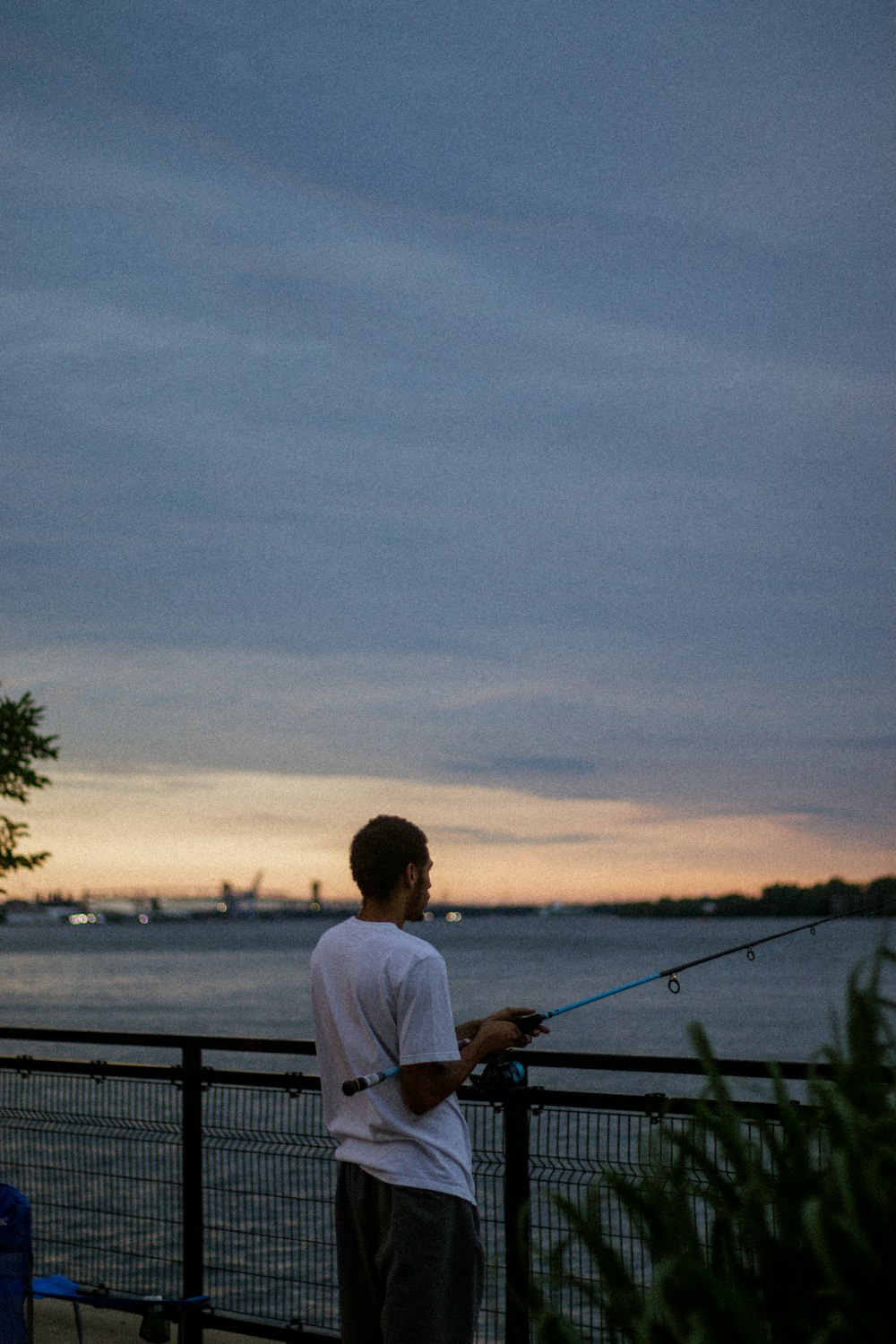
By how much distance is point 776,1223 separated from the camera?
5.77 ft

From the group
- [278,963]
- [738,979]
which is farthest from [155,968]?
[738,979]

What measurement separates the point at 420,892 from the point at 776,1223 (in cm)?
195

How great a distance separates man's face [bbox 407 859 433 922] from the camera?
362cm

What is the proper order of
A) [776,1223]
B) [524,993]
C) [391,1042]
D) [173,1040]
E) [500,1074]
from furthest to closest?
1. [524,993]
2. [173,1040]
3. [500,1074]
4. [391,1042]
5. [776,1223]

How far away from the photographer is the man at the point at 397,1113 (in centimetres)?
342

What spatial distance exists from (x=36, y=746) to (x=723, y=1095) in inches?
290

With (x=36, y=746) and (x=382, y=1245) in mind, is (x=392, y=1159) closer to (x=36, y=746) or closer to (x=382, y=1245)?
(x=382, y=1245)

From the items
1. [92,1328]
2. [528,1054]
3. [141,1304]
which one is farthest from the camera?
[92,1328]

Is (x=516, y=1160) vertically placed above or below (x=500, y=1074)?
below

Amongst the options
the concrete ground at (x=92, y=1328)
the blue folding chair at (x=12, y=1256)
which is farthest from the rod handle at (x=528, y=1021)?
the concrete ground at (x=92, y=1328)

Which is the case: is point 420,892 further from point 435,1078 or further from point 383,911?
point 435,1078

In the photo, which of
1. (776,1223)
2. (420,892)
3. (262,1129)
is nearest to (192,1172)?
(262,1129)

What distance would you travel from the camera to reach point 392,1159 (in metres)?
3.48

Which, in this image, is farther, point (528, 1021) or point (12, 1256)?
point (12, 1256)
